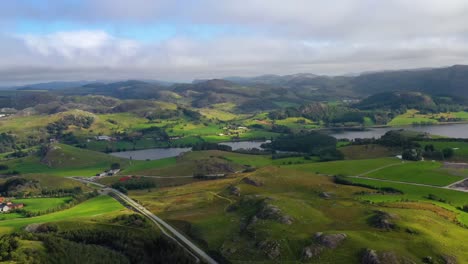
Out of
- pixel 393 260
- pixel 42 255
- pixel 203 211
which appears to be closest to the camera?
pixel 393 260

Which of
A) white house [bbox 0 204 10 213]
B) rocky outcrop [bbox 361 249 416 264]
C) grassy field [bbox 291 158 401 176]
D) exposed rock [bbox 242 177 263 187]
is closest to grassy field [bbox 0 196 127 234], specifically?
white house [bbox 0 204 10 213]

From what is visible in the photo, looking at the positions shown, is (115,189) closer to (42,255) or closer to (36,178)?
(36,178)

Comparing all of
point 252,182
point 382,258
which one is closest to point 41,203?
point 252,182

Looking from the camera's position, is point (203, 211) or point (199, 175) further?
point (199, 175)

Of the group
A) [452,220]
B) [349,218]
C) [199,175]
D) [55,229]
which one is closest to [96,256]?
[55,229]

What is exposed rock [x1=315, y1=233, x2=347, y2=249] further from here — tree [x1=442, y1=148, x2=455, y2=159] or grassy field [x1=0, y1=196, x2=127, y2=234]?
tree [x1=442, y1=148, x2=455, y2=159]

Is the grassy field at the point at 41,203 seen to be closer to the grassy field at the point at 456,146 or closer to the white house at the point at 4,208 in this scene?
the white house at the point at 4,208

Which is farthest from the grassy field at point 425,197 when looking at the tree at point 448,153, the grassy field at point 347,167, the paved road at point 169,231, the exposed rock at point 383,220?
the tree at point 448,153

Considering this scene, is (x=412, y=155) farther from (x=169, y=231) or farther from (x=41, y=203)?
(x=41, y=203)
